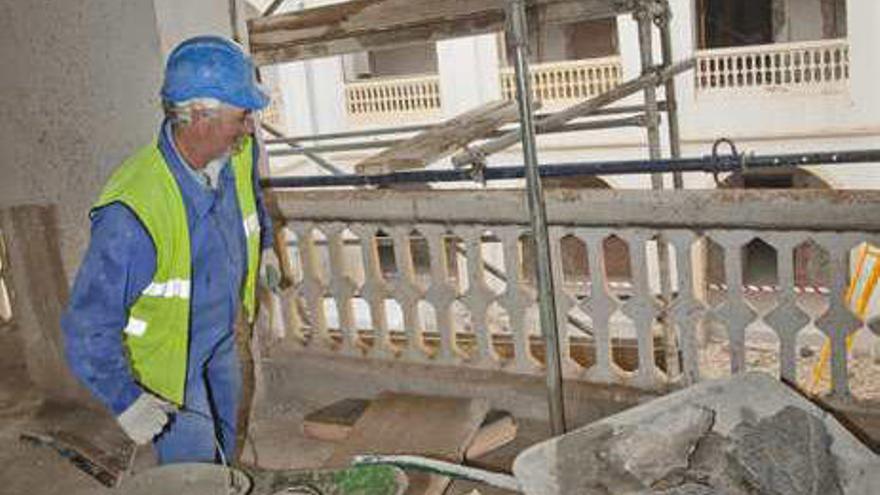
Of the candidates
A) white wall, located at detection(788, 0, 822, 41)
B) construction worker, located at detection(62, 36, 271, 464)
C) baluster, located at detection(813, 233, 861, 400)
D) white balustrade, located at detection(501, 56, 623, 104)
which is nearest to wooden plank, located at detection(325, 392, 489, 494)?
construction worker, located at detection(62, 36, 271, 464)

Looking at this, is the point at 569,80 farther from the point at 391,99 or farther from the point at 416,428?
the point at 416,428

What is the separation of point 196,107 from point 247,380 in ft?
6.40

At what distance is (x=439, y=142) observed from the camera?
15.2 feet

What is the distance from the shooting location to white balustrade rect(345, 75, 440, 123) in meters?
17.7

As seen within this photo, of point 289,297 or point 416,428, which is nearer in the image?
point 416,428

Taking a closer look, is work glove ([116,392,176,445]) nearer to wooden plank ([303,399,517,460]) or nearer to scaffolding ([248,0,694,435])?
wooden plank ([303,399,517,460])

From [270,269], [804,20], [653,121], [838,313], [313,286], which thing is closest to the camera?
[838,313]

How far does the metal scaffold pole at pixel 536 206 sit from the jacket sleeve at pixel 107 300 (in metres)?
1.27

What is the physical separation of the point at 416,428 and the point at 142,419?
1.38 m

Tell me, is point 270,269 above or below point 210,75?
below

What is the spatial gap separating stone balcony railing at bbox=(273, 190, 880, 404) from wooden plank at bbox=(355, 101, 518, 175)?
210 millimetres

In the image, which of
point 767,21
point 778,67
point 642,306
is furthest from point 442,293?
point 767,21

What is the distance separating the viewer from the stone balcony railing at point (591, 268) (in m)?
3.21

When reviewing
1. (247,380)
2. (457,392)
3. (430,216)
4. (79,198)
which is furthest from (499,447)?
(79,198)
